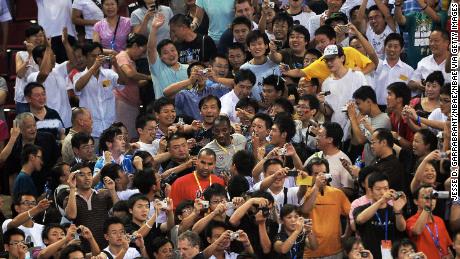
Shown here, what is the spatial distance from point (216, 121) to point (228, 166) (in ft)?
1.69

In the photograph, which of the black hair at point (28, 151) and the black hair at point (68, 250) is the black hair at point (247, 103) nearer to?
the black hair at point (28, 151)

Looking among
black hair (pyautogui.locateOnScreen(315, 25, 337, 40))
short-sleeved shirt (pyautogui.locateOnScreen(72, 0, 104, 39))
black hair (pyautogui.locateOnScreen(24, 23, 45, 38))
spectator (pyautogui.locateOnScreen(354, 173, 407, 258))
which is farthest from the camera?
short-sleeved shirt (pyautogui.locateOnScreen(72, 0, 104, 39))

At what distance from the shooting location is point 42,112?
64.4 ft

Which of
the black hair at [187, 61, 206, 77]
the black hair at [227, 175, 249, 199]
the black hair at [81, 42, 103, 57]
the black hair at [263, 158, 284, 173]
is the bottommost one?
the black hair at [227, 175, 249, 199]

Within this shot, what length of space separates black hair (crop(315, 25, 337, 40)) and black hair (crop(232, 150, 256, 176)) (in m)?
3.04

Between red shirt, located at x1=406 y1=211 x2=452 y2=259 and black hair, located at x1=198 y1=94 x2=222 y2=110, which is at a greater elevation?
black hair, located at x1=198 y1=94 x2=222 y2=110

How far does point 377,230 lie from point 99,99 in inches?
190

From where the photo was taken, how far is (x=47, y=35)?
21875 millimetres

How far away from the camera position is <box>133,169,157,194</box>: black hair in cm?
1728

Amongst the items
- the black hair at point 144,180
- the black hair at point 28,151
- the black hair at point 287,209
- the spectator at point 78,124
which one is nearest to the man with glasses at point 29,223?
the black hair at point 144,180

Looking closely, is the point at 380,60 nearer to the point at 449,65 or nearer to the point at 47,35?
the point at 449,65

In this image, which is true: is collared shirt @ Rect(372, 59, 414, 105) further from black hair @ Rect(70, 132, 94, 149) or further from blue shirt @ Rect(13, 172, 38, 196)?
blue shirt @ Rect(13, 172, 38, 196)

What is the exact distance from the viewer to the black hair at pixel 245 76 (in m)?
19.4

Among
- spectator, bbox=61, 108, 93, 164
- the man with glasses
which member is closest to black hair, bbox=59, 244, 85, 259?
the man with glasses
